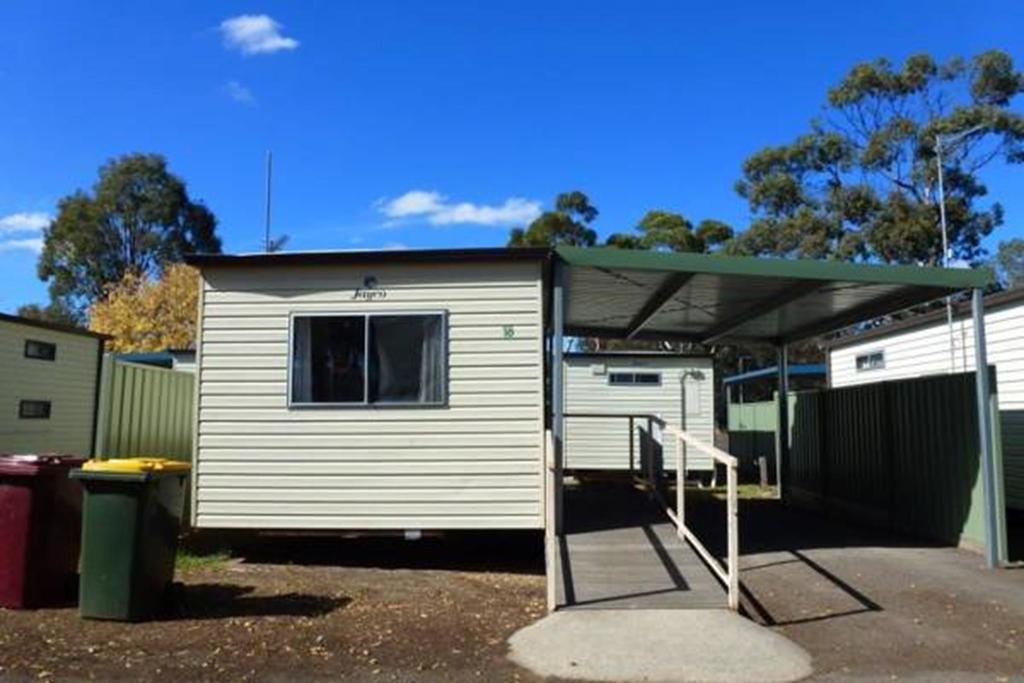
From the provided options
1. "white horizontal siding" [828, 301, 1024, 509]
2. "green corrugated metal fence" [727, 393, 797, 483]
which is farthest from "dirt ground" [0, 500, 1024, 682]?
"green corrugated metal fence" [727, 393, 797, 483]

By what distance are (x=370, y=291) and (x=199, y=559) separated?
10.5 feet

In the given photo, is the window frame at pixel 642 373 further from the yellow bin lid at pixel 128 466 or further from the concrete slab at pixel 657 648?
the yellow bin lid at pixel 128 466

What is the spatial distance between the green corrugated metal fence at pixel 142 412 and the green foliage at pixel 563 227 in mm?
24299

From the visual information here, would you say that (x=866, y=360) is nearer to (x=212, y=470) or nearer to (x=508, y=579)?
(x=508, y=579)

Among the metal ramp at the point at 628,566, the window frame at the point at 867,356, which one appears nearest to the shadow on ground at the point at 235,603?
the metal ramp at the point at 628,566

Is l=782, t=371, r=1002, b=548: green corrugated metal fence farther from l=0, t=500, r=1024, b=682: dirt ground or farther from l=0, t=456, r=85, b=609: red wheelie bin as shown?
l=0, t=456, r=85, b=609: red wheelie bin

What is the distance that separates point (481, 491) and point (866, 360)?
10709mm

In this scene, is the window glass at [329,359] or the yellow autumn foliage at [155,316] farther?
the yellow autumn foliage at [155,316]

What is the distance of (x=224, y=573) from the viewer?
8812mm

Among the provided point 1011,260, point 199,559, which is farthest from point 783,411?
point 1011,260

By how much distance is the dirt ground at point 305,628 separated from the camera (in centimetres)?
581

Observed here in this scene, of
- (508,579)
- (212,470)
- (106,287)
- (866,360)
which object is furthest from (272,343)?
(106,287)

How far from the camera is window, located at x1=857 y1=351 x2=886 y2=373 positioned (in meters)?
16.7

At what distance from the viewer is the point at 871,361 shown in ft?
56.1
